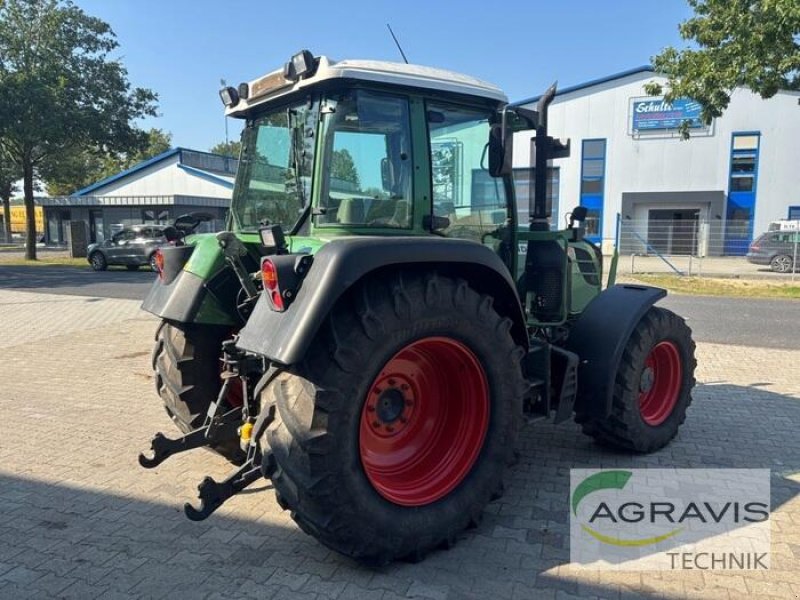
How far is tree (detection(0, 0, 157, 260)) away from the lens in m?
20.1

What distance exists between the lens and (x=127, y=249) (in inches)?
820

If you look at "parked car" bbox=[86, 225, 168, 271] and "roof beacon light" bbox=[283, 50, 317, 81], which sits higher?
"roof beacon light" bbox=[283, 50, 317, 81]

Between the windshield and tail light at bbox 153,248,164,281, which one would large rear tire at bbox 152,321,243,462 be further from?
the windshield

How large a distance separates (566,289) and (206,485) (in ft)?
8.90

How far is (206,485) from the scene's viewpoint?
274 cm

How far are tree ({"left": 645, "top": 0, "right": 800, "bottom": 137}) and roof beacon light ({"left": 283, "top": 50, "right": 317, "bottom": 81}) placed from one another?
11.8 m

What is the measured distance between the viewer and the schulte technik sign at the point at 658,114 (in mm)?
28719

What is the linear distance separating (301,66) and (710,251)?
2091 centimetres

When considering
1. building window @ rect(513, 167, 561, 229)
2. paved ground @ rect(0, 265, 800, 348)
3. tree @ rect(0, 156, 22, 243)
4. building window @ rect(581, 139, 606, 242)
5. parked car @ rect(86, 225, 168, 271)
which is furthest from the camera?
building window @ rect(581, 139, 606, 242)

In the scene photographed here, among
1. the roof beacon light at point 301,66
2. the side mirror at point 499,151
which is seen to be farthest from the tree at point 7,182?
the side mirror at point 499,151

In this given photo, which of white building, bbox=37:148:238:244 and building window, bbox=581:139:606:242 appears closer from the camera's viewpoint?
white building, bbox=37:148:238:244

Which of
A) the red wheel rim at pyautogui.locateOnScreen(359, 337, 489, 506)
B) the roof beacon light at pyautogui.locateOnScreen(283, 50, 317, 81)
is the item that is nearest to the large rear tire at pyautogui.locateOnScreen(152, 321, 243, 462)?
the red wheel rim at pyautogui.locateOnScreen(359, 337, 489, 506)

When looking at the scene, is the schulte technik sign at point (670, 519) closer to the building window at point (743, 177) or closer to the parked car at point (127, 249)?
the parked car at point (127, 249)

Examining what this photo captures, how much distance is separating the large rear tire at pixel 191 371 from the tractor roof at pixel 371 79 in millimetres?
1458
